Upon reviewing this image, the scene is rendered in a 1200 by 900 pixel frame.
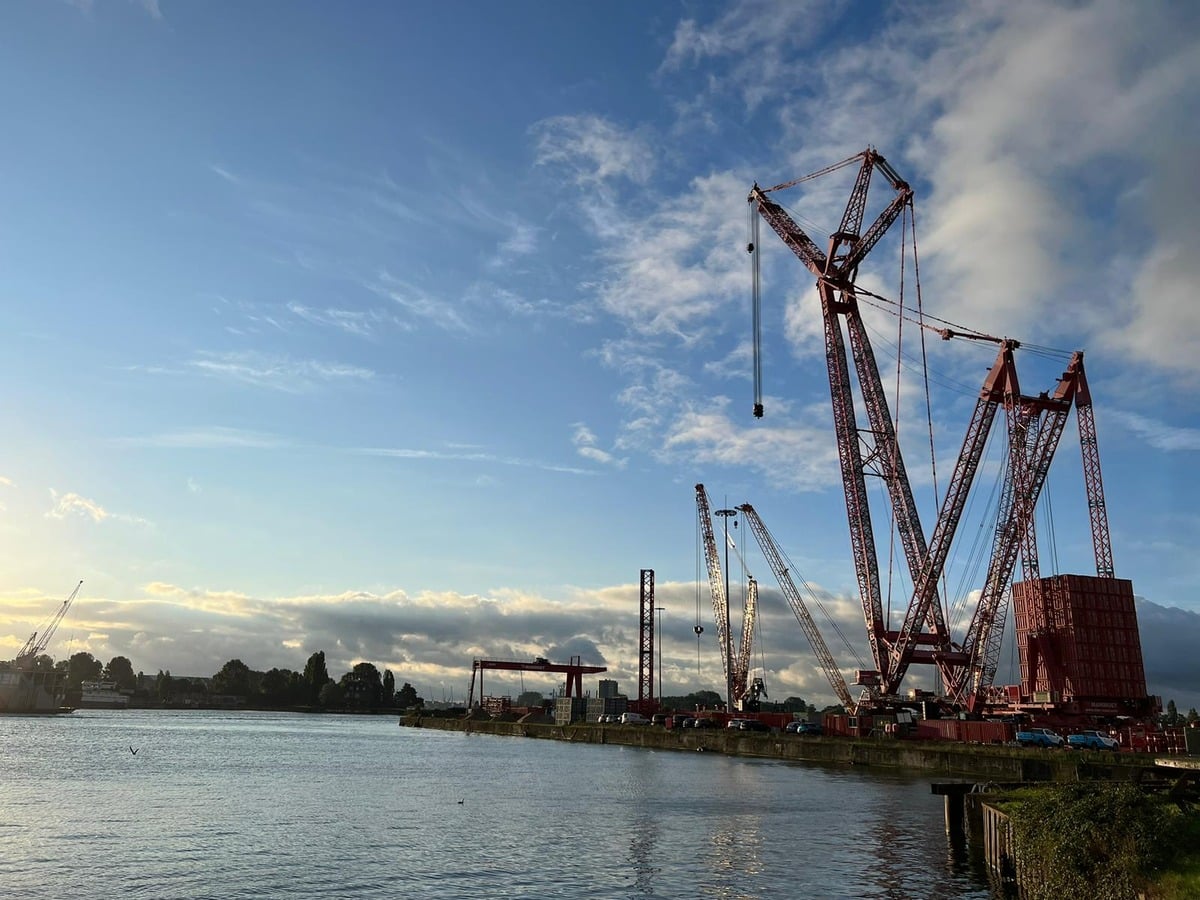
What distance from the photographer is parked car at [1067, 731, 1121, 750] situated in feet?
225

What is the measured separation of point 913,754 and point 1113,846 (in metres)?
58.0

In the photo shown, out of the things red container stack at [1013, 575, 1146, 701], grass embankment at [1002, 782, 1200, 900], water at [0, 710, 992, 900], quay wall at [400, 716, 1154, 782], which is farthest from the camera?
red container stack at [1013, 575, 1146, 701]

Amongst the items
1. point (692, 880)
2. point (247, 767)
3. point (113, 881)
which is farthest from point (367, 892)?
point (247, 767)

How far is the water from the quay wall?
3781mm

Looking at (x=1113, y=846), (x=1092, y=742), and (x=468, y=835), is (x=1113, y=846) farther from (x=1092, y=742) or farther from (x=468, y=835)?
(x=1092, y=742)

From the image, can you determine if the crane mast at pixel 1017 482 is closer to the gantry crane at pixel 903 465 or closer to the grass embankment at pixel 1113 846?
the gantry crane at pixel 903 465

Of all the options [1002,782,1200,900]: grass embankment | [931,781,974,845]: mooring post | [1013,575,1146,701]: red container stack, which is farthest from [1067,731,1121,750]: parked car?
[1002,782,1200,900]: grass embankment

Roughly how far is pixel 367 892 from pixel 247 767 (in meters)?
59.1

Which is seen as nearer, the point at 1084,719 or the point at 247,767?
the point at 247,767

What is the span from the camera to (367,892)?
29906mm

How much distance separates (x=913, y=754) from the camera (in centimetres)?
7506

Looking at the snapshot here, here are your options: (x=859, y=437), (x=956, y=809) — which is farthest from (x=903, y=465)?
(x=956, y=809)

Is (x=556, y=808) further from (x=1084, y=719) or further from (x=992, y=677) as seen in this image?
(x=992, y=677)

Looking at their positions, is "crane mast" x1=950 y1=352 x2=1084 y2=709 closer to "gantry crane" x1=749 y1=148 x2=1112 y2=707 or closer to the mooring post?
"gantry crane" x1=749 y1=148 x2=1112 y2=707
